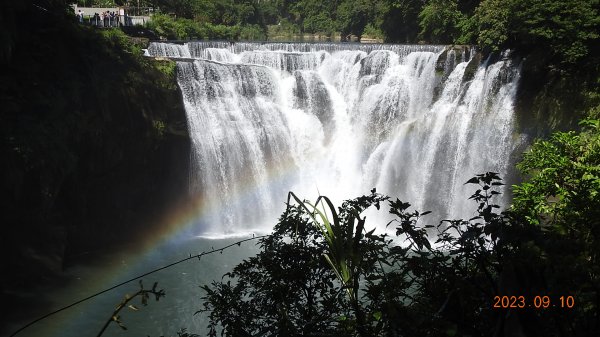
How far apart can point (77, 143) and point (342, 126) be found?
9350 millimetres

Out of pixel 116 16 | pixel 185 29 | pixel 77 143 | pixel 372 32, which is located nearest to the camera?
pixel 77 143

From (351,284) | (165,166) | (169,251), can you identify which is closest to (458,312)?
(351,284)

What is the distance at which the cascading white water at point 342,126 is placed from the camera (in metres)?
16.1

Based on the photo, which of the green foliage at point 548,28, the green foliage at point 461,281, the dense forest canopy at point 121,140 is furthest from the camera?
the green foliage at point 548,28

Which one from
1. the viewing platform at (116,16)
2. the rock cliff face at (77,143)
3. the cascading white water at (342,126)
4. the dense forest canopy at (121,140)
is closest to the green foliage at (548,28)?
the dense forest canopy at (121,140)

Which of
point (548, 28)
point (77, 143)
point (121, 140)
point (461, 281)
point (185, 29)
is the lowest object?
point (461, 281)

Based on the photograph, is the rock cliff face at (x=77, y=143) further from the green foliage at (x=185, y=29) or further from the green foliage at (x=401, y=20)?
the green foliage at (x=401, y=20)

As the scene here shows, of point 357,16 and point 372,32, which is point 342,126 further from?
point 357,16

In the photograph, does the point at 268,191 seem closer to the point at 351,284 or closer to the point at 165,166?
the point at 165,166

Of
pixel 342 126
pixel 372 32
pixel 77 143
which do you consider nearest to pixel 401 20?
pixel 372 32

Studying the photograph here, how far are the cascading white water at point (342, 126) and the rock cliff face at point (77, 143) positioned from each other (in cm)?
124

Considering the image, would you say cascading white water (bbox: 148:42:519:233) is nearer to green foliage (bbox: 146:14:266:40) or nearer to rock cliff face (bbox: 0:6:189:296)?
rock cliff face (bbox: 0:6:189:296)

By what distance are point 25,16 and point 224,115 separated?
6.31 m

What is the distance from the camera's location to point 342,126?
19.3m
